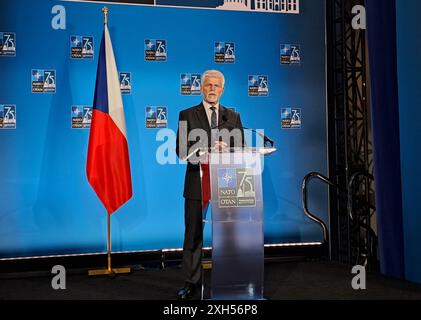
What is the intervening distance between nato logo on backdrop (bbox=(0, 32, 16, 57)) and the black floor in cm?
235

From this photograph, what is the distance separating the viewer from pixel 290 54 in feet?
20.0

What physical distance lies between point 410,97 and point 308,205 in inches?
78.9

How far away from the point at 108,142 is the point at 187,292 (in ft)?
6.11

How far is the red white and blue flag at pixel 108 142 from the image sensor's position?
5031mm

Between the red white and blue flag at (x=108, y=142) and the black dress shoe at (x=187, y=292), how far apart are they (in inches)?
55.3

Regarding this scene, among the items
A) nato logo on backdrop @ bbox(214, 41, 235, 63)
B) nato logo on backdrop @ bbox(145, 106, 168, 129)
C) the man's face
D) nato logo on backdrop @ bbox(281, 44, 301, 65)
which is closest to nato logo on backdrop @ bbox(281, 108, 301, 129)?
nato logo on backdrop @ bbox(281, 44, 301, 65)

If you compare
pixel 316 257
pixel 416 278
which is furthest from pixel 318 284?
pixel 316 257

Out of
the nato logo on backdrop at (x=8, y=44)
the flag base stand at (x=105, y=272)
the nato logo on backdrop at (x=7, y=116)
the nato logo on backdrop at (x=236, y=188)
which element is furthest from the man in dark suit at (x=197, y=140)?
the nato logo on backdrop at (x=8, y=44)

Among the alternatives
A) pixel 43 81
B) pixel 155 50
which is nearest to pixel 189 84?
pixel 155 50

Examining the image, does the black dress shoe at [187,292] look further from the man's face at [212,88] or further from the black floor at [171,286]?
the man's face at [212,88]

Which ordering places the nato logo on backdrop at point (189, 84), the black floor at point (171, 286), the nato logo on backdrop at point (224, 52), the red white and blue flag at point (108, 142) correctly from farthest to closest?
1. the nato logo on backdrop at point (224, 52)
2. the nato logo on backdrop at point (189, 84)
3. the red white and blue flag at point (108, 142)
4. the black floor at point (171, 286)

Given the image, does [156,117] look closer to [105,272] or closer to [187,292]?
[105,272]

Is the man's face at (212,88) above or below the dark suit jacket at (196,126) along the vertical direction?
above

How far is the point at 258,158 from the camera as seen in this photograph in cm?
365
